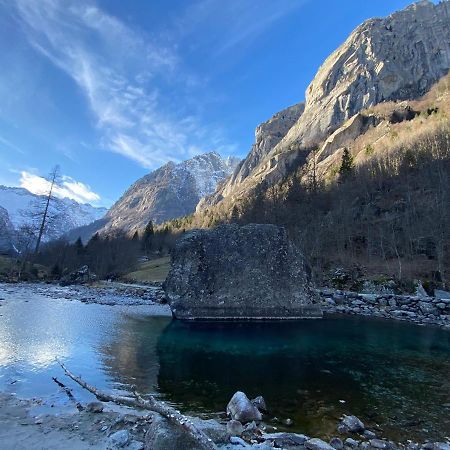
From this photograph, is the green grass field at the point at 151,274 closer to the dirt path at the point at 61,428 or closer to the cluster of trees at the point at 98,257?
the cluster of trees at the point at 98,257

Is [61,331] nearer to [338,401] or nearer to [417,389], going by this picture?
[338,401]

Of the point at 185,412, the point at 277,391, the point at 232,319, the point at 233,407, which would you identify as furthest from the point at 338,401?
the point at 232,319

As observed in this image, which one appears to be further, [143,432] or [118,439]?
[143,432]

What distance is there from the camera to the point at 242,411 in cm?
1070

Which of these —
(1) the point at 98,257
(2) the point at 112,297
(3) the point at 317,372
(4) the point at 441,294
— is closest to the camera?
(3) the point at 317,372

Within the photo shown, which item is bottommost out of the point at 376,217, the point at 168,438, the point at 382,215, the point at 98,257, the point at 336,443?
the point at 336,443

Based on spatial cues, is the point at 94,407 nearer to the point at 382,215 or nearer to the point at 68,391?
the point at 68,391

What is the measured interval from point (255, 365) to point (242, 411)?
765 centimetres

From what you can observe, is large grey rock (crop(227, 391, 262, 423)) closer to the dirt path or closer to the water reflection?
the water reflection

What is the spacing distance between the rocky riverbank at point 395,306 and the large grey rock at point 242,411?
3103 cm

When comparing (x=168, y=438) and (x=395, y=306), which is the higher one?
(x=395, y=306)

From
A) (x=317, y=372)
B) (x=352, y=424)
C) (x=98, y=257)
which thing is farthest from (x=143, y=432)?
(x=98, y=257)

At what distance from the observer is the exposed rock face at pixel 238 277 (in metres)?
35.3

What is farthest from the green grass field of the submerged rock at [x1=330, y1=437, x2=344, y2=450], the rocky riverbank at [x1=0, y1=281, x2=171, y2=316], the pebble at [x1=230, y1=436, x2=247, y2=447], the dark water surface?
the submerged rock at [x1=330, y1=437, x2=344, y2=450]
